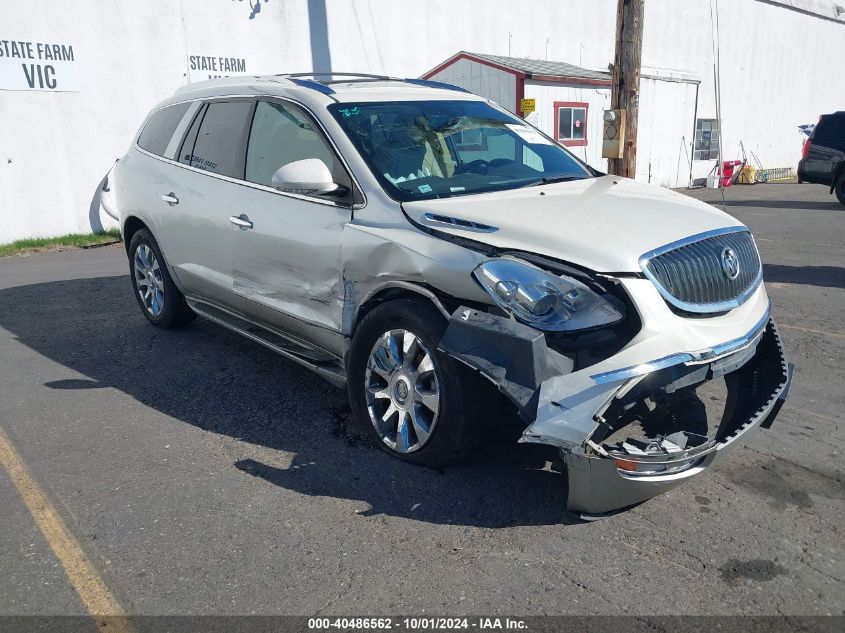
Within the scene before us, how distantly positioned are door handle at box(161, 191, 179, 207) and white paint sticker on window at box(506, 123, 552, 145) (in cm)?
245

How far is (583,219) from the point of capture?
3.43 m

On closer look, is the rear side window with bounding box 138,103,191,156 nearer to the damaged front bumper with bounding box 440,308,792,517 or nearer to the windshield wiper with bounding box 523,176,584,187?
the windshield wiper with bounding box 523,176,584,187

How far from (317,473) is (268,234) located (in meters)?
1.48

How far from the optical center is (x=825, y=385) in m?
4.87

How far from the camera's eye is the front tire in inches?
134

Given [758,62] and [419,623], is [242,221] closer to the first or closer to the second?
[419,623]

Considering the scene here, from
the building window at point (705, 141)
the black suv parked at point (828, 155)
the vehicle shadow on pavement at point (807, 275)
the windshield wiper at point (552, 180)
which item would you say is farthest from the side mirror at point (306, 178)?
the building window at point (705, 141)

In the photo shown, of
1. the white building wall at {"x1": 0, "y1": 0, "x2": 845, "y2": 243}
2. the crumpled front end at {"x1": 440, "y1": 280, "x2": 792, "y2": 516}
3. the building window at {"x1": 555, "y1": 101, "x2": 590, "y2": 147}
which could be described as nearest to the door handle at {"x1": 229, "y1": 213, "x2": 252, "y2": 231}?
the crumpled front end at {"x1": 440, "y1": 280, "x2": 792, "y2": 516}

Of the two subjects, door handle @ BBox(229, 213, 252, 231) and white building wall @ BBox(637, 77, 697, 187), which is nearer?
door handle @ BBox(229, 213, 252, 231)

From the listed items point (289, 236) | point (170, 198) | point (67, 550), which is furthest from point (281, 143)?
point (67, 550)

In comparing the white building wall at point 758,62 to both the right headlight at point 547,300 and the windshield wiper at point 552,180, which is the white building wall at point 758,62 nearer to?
the windshield wiper at point 552,180

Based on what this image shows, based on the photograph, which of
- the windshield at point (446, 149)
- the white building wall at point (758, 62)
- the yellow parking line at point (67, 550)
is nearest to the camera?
the yellow parking line at point (67, 550)

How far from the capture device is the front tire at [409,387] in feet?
11.1

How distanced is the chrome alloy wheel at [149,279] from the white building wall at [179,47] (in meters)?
6.60
